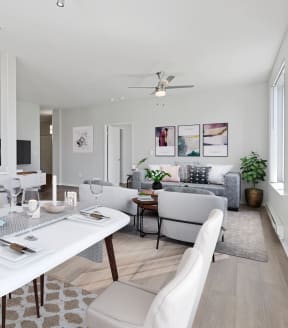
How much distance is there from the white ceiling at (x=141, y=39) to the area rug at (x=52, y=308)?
2724 millimetres

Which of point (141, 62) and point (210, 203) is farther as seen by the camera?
point (141, 62)

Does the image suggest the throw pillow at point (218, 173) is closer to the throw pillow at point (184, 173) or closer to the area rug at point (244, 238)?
the throw pillow at point (184, 173)

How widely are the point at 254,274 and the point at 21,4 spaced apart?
3574mm

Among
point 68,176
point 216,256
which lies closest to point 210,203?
point 216,256

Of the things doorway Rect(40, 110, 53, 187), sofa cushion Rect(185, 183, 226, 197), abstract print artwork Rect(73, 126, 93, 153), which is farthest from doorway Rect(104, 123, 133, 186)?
doorway Rect(40, 110, 53, 187)

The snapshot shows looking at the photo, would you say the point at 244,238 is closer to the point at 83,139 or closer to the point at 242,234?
the point at 242,234

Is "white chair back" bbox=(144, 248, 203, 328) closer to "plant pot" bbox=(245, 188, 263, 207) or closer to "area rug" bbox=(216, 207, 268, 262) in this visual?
"area rug" bbox=(216, 207, 268, 262)

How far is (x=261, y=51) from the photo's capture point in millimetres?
3561

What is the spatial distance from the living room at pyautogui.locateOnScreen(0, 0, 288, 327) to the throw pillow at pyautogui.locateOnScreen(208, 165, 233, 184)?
468mm

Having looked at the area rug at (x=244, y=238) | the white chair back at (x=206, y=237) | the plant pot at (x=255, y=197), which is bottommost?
the area rug at (x=244, y=238)

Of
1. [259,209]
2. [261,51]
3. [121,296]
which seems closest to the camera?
[121,296]

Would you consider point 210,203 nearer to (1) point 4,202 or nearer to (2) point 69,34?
(1) point 4,202

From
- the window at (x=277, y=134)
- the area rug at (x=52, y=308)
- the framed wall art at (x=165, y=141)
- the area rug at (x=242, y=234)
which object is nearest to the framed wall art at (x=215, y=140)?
the framed wall art at (x=165, y=141)

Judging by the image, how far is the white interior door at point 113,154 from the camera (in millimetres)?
7410
